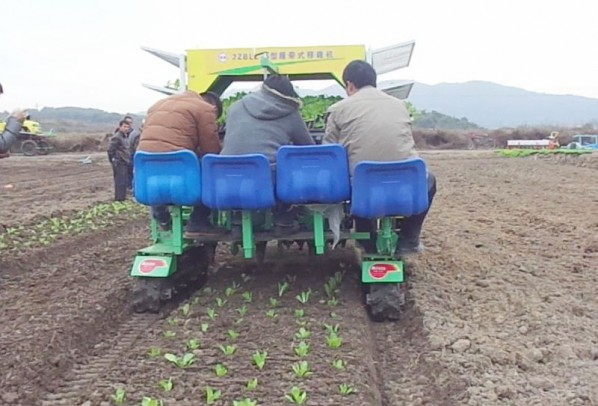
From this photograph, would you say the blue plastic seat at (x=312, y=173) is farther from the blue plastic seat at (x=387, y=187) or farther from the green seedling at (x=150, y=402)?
the green seedling at (x=150, y=402)

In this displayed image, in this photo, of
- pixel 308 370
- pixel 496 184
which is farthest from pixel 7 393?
pixel 496 184

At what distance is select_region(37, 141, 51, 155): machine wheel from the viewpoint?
1342 inches

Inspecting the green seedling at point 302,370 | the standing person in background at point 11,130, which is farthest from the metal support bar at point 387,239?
the standing person in background at point 11,130

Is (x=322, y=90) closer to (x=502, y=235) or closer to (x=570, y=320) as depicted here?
(x=502, y=235)

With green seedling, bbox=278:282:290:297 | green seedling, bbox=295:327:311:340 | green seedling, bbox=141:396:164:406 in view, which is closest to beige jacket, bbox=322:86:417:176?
green seedling, bbox=278:282:290:297

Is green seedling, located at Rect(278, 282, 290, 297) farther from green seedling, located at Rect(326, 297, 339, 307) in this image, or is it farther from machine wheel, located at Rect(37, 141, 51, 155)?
machine wheel, located at Rect(37, 141, 51, 155)

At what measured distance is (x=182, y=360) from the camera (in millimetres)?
3906

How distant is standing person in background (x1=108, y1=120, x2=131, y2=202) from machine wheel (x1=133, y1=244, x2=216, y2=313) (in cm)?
669

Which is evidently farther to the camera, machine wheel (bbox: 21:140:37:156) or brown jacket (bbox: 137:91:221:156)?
machine wheel (bbox: 21:140:37:156)

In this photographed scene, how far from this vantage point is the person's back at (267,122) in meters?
5.35

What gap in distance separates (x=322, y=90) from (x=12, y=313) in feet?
16.3

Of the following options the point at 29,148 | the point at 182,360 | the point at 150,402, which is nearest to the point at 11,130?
the point at 182,360

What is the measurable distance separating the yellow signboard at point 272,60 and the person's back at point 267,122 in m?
2.68

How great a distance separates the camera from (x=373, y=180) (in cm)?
489
